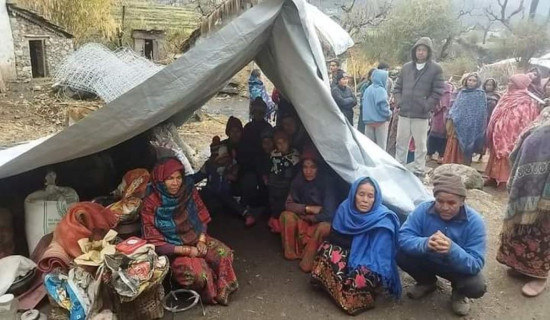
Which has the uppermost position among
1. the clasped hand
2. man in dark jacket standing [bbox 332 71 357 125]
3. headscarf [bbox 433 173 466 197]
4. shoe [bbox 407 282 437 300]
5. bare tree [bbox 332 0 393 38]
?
bare tree [bbox 332 0 393 38]

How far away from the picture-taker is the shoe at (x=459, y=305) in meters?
3.20

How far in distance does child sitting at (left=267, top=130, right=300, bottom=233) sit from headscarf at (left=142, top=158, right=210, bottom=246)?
3.53 ft

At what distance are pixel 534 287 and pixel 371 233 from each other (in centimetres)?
147

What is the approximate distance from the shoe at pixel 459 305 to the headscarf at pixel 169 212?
1920 mm

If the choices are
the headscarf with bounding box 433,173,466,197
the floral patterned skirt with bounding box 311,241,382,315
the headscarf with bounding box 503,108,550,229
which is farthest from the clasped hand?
the headscarf with bounding box 503,108,550,229

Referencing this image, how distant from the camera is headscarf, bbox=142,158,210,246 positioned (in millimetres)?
3119

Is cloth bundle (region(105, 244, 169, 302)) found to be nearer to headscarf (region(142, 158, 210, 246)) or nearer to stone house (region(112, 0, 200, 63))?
headscarf (region(142, 158, 210, 246))

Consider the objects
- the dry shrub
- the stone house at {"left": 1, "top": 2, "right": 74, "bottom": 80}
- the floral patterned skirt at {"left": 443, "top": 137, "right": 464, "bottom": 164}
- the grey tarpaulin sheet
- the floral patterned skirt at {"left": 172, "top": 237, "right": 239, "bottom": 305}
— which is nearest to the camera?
the grey tarpaulin sheet

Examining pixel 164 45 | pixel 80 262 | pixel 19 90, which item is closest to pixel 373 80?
pixel 80 262

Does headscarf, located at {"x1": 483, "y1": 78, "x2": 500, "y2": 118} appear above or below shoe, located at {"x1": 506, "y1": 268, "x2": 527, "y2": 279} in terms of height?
above

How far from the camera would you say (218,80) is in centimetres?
332

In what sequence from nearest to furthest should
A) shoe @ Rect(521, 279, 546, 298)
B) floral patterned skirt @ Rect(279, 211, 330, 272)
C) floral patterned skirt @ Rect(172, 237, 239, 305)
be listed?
floral patterned skirt @ Rect(172, 237, 239, 305) → shoe @ Rect(521, 279, 546, 298) → floral patterned skirt @ Rect(279, 211, 330, 272)

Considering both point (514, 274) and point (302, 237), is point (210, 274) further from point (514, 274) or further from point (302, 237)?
point (514, 274)

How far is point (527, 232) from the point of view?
3.50 metres
